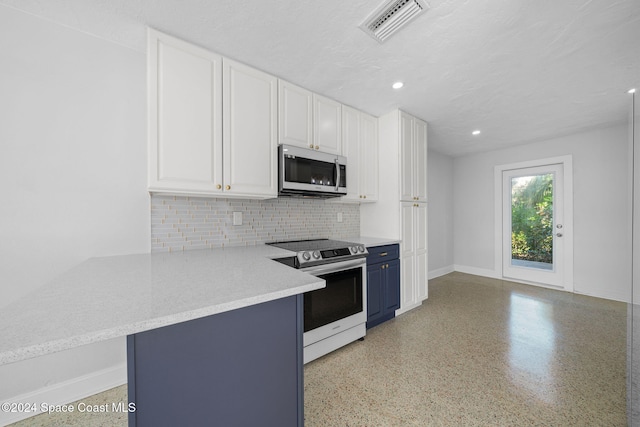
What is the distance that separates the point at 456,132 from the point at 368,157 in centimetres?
168

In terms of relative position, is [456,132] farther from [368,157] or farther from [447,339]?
[447,339]

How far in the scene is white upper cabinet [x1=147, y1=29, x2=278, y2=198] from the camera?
1661 mm

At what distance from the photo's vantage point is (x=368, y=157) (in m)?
2.98

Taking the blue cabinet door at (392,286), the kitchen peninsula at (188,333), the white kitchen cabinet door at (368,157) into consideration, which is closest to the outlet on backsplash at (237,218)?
the kitchen peninsula at (188,333)

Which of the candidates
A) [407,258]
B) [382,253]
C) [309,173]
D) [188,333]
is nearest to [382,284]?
[382,253]

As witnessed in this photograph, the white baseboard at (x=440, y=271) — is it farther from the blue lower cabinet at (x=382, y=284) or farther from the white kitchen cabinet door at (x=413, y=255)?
the blue lower cabinet at (x=382, y=284)

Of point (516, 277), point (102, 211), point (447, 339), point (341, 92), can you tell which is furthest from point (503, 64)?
point (516, 277)

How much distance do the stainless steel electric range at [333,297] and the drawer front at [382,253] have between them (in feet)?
0.53

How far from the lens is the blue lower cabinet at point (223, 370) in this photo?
78 centimetres

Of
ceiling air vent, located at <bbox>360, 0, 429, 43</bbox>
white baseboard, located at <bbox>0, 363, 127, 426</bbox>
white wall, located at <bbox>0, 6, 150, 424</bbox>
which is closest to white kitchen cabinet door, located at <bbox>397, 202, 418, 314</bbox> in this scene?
ceiling air vent, located at <bbox>360, 0, 429, 43</bbox>

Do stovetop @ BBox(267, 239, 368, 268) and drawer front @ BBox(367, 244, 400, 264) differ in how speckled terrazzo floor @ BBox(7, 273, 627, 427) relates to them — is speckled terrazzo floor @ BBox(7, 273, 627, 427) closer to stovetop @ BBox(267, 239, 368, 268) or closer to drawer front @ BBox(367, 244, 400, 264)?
drawer front @ BBox(367, 244, 400, 264)

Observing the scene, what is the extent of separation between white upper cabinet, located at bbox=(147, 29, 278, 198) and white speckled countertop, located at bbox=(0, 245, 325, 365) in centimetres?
71

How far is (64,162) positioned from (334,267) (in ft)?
6.82

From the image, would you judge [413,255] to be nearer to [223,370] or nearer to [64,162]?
[223,370]
